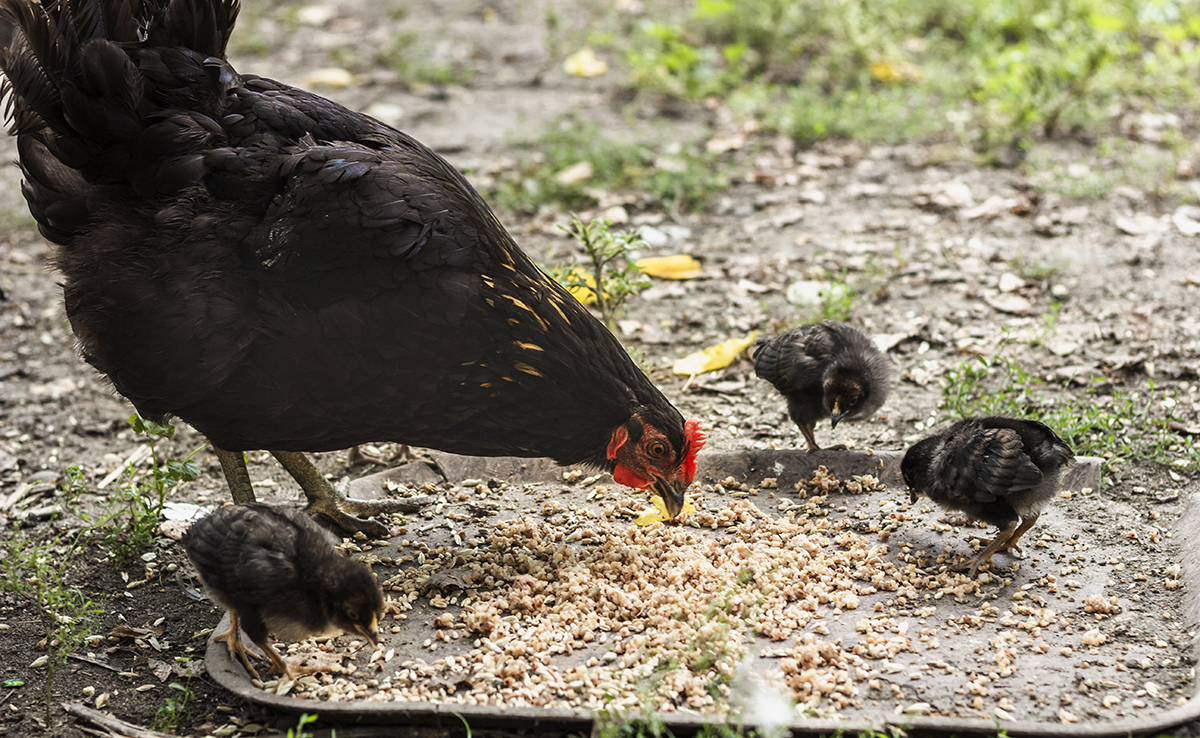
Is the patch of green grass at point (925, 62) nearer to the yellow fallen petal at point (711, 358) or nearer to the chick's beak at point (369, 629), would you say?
the yellow fallen petal at point (711, 358)

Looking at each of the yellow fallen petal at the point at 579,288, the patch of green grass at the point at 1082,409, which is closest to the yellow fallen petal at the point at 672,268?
the yellow fallen petal at the point at 579,288

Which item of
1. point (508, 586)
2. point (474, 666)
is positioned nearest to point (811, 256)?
point (508, 586)

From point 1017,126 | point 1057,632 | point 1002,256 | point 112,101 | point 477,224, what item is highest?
point 112,101

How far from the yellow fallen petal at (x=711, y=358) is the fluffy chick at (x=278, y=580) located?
93.5 inches

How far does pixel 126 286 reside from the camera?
3246mm

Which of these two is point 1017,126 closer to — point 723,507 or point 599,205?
point 599,205

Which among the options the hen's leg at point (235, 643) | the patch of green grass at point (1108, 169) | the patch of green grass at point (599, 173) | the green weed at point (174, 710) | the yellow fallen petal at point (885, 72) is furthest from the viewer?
the yellow fallen petal at point (885, 72)

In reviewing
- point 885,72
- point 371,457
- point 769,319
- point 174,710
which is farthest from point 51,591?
point 885,72

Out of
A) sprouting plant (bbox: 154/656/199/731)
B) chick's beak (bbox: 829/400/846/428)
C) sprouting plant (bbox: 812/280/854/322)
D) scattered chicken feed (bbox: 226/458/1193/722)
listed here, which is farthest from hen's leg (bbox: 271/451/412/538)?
sprouting plant (bbox: 812/280/854/322)

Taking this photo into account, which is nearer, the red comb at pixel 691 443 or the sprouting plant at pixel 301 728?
the sprouting plant at pixel 301 728

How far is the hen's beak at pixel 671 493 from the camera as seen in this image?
11.7 feet

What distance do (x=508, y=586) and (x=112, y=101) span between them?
7.13ft

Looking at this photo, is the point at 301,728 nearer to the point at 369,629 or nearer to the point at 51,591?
the point at 369,629

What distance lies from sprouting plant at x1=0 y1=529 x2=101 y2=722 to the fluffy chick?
515 millimetres
